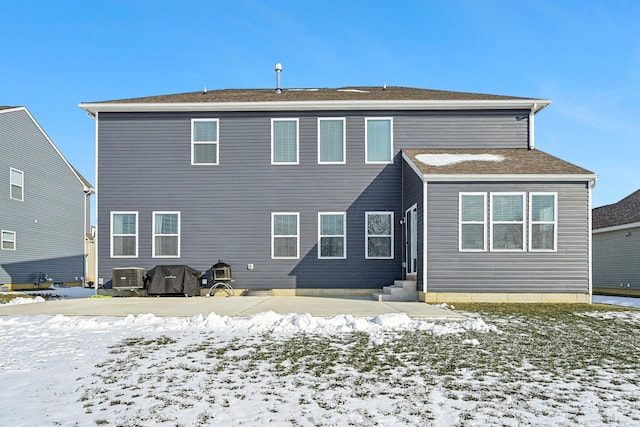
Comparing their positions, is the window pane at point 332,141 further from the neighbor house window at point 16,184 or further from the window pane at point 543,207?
the neighbor house window at point 16,184

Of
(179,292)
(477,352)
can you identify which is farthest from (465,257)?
(179,292)

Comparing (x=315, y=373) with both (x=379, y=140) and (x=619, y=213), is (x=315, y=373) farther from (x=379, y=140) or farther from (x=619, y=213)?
(x=619, y=213)

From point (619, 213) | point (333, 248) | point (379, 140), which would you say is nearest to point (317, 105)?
point (379, 140)

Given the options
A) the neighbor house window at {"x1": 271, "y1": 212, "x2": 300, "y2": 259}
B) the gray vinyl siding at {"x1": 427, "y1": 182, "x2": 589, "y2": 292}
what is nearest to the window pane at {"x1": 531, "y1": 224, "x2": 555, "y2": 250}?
the gray vinyl siding at {"x1": 427, "y1": 182, "x2": 589, "y2": 292}

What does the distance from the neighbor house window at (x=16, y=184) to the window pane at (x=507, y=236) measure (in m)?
18.8

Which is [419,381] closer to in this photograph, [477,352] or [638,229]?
[477,352]

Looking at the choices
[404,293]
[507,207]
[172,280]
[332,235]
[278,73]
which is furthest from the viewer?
[278,73]

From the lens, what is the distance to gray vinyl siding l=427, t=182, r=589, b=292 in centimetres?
1243

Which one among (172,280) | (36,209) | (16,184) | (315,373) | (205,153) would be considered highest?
(205,153)

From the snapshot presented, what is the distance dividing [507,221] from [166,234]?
9772mm

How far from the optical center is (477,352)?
6.10 meters

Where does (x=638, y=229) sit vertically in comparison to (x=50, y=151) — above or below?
below

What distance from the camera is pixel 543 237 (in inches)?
494

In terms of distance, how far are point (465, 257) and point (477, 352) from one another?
261 inches
